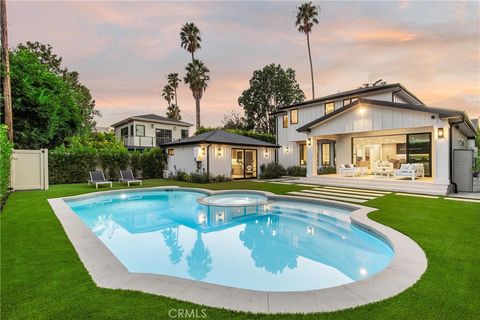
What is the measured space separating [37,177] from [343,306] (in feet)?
53.4

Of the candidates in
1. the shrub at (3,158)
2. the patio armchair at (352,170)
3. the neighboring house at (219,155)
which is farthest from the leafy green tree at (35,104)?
the patio armchair at (352,170)

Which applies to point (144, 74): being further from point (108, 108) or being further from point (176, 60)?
point (108, 108)

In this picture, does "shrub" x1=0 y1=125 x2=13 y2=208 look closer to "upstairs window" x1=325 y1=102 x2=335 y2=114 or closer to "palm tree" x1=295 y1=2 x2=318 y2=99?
"upstairs window" x1=325 y1=102 x2=335 y2=114

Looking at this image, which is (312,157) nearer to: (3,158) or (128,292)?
(128,292)

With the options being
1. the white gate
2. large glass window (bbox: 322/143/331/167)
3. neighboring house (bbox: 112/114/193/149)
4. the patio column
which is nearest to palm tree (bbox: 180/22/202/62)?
neighboring house (bbox: 112/114/193/149)

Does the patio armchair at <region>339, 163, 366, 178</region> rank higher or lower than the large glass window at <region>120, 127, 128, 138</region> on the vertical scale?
lower

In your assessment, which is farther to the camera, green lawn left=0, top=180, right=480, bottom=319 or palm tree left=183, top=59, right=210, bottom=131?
palm tree left=183, top=59, right=210, bottom=131

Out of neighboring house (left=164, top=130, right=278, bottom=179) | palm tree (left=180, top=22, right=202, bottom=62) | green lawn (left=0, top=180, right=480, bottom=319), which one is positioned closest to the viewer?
green lawn (left=0, top=180, right=480, bottom=319)

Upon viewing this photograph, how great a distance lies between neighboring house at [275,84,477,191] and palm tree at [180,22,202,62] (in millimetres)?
14650

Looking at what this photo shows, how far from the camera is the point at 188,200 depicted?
1223 cm

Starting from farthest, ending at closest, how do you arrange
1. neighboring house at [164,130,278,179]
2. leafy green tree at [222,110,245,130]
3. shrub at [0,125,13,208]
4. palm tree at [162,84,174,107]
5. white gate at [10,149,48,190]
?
palm tree at [162,84,174,107]
leafy green tree at [222,110,245,130]
neighboring house at [164,130,278,179]
white gate at [10,149,48,190]
shrub at [0,125,13,208]

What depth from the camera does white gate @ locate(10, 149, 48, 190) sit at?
1282cm

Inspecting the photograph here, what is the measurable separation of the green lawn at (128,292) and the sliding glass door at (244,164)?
14175 millimetres

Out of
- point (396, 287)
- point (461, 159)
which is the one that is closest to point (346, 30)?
point (461, 159)
